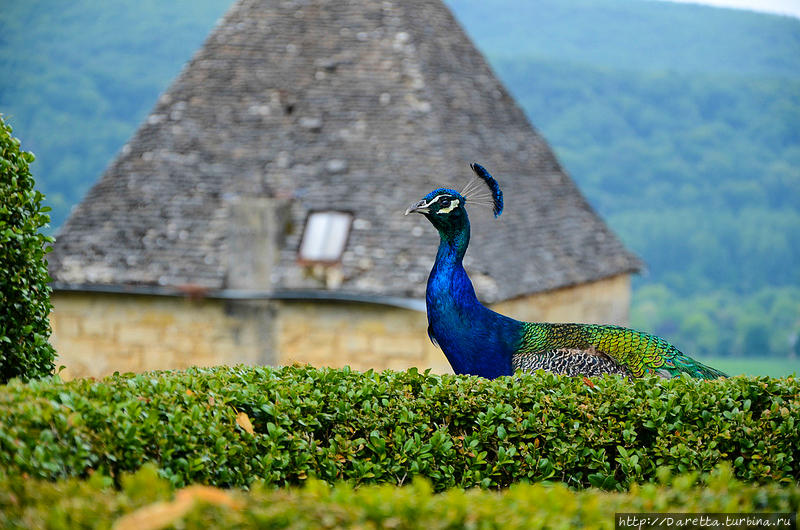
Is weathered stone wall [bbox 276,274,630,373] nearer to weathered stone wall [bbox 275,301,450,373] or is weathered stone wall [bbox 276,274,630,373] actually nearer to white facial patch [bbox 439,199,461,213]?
weathered stone wall [bbox 275,301,450,373]

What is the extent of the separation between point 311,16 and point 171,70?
25.3 meters

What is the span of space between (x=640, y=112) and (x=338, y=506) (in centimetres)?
4822

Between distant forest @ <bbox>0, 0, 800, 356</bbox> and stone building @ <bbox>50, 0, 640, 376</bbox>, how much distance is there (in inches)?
651

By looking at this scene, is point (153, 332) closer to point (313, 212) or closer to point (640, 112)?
point (313, 212)

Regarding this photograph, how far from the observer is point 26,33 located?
35188mm

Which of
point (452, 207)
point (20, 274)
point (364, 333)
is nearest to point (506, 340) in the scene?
point (452, 207)

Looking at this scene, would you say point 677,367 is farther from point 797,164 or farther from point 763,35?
point 763,35

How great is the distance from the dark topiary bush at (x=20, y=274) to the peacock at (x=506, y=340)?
7.27 feet

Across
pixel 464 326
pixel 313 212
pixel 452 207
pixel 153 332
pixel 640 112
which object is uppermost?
pixel 452 207

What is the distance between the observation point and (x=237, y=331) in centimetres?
1458

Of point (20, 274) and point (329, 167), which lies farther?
point (329, 167)

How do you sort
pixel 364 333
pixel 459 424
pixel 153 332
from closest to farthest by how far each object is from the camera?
pixel 459 424, pixel 364 333, pixel 153 332

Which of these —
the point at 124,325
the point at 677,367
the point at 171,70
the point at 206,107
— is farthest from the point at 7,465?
the point at 171,70

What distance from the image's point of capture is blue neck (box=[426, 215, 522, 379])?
6.24 meters
